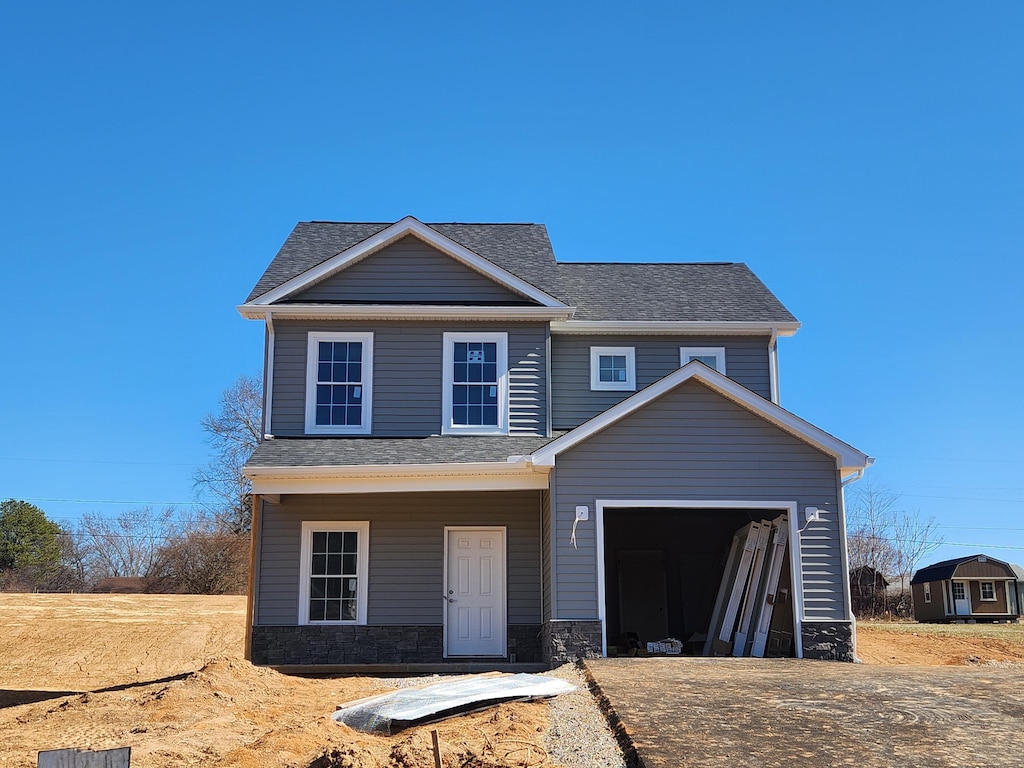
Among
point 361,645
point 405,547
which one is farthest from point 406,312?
point 361,645

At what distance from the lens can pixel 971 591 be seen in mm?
34031

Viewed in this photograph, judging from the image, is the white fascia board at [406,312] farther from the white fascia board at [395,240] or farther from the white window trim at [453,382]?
the white window trim at [453,382]

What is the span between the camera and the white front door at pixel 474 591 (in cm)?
1623

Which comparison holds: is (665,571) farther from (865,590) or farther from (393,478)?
(865,590)

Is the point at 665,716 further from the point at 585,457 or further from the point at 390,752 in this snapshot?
the point at 585,457

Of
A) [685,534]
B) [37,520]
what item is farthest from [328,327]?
[37,520]

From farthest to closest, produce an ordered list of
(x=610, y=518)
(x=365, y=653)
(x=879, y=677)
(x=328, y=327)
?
(x=610, y=518) < (x=328, y=327) < (x=365, y=653) < (x=879, y=677)

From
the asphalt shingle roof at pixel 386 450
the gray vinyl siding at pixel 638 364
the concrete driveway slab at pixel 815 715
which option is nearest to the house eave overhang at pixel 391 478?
the asphalt shingle roof at pixel 386 450

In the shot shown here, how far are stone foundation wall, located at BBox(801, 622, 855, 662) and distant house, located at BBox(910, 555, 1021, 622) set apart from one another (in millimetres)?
21512

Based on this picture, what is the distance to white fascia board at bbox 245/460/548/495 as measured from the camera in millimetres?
14945

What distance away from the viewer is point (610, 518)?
744 inches

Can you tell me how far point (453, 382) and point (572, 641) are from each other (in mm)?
5038

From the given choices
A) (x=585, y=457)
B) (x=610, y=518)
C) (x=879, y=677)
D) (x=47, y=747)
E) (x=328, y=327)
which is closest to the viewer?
(x=47, y=747)

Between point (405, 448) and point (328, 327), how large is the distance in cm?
255
